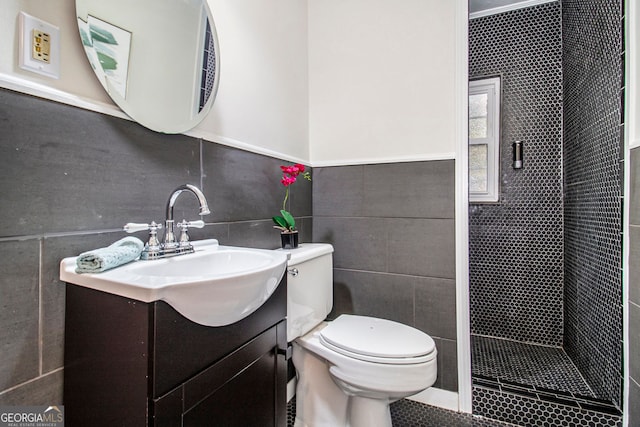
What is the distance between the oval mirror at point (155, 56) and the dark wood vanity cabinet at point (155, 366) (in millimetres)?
555

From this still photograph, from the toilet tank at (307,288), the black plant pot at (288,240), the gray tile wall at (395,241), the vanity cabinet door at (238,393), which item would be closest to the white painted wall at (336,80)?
the gray tile wall at (395,241)

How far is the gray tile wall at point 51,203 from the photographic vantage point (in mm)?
626

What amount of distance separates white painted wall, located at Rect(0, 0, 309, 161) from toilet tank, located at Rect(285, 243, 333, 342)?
531 mm

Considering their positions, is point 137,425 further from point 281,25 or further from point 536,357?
point 536,357

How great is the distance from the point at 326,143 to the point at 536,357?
6.28ft

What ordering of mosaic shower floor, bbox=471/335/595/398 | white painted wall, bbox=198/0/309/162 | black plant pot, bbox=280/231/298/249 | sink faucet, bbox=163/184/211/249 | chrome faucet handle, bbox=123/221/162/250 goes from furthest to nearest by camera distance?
1. mosaic shower floor, bbox=471/335/595/398
2. black plant pot, bbox=280/231/298/249
3. white painted wall, bbox=198/0/309/162
4. sink faucet, bbox=163/184/211/249
5. chrome faucet handle, bbox=123/221/162/250

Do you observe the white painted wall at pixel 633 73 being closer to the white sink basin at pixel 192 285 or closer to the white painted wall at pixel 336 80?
the white painted wall at pixel 336 80

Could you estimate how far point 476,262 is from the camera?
2.29 m

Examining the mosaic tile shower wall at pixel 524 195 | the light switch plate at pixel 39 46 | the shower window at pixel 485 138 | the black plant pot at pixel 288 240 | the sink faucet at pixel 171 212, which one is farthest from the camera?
the shower window at pixel 485 138

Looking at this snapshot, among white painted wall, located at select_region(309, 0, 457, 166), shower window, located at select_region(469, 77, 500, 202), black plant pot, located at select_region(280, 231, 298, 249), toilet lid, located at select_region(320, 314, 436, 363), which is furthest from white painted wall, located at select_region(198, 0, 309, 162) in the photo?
shower window, located at select_region(469, 77, 500, 202)

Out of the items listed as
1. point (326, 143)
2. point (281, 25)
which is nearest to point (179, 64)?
point (281, 25)

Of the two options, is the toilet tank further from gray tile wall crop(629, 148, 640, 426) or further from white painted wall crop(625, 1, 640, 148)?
white painted wall crop(625, 1, 640, 148)

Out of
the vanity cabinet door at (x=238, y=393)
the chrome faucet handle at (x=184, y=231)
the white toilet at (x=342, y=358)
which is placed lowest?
the white toilet at (x=342, y=358)

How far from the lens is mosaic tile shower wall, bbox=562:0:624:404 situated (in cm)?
132
